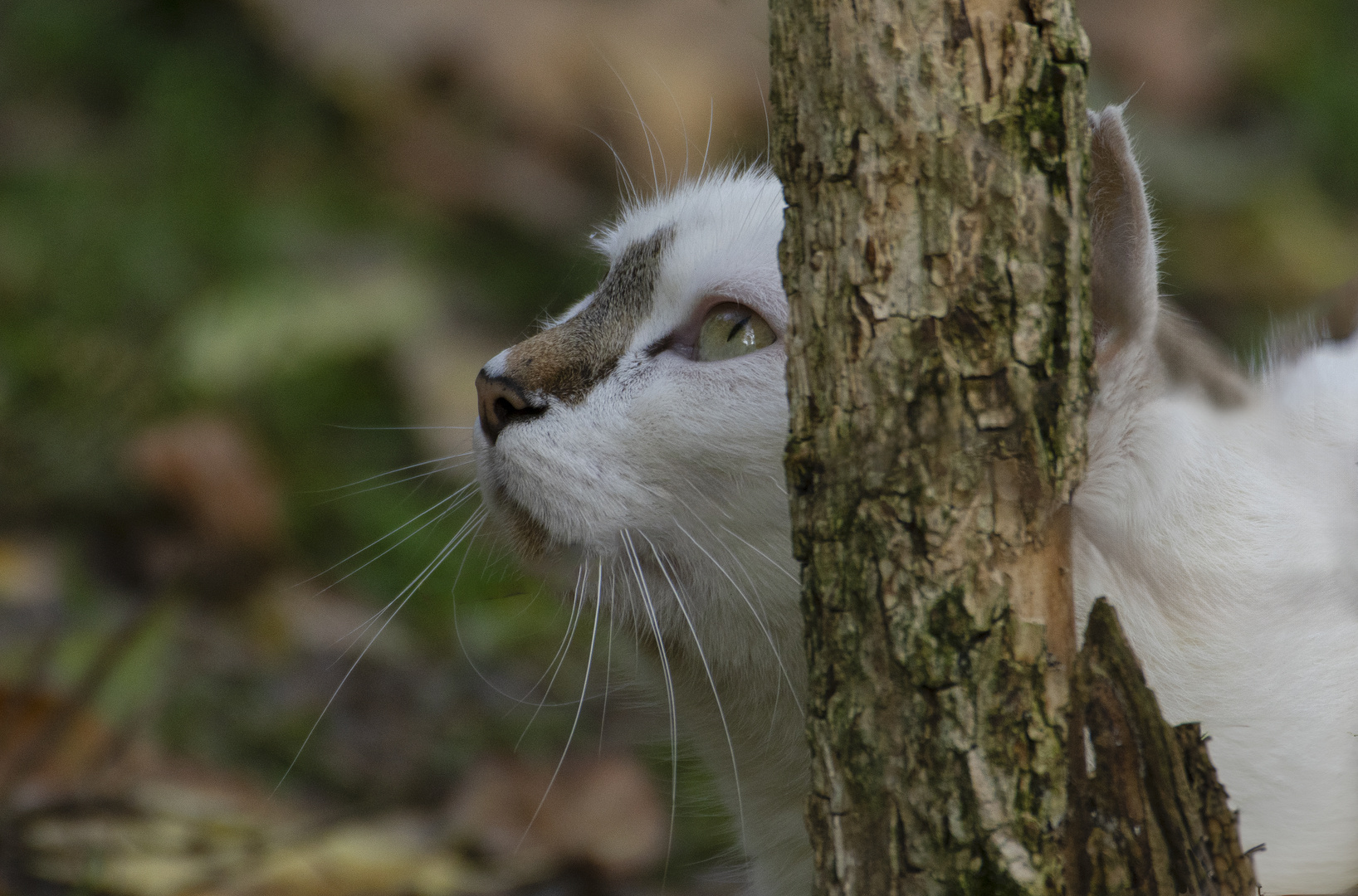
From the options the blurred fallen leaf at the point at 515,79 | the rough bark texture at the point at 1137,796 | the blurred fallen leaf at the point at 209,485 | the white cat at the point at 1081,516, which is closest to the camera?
the rough bark texture at the point at 1137,796

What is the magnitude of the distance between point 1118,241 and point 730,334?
1.46 ft

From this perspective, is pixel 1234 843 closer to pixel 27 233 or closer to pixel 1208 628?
pixel 1208 628

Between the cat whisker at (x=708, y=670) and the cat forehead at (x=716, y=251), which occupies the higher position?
the cat forehead at (x=716, y=251)

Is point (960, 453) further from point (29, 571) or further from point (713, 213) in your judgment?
point (29, 571)

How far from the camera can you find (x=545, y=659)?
2838 mm

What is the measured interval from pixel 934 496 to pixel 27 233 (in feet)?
11.6

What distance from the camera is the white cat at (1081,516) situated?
4.36ft

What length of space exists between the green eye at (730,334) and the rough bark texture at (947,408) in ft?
1.62

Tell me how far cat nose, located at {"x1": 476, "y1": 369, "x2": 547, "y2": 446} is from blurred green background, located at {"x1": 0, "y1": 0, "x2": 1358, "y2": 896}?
0.17 m

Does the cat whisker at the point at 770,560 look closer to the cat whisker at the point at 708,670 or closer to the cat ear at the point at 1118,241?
the cat whisker at the point at 708,670

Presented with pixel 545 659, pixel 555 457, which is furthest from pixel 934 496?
pixel 545 659

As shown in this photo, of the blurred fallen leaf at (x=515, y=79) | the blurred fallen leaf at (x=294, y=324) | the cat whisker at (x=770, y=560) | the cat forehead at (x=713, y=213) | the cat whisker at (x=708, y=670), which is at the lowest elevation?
the cat whisker at (x=708, y=670)

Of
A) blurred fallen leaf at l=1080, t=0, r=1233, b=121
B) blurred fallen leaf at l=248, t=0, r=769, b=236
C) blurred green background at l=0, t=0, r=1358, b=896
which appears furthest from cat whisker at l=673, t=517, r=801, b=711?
blurred fallen leaf at l=1080, t=0, r=1233, b=121

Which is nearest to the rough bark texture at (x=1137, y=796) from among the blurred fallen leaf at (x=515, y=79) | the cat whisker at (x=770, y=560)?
the cat whisker at (x=770, y=560)
